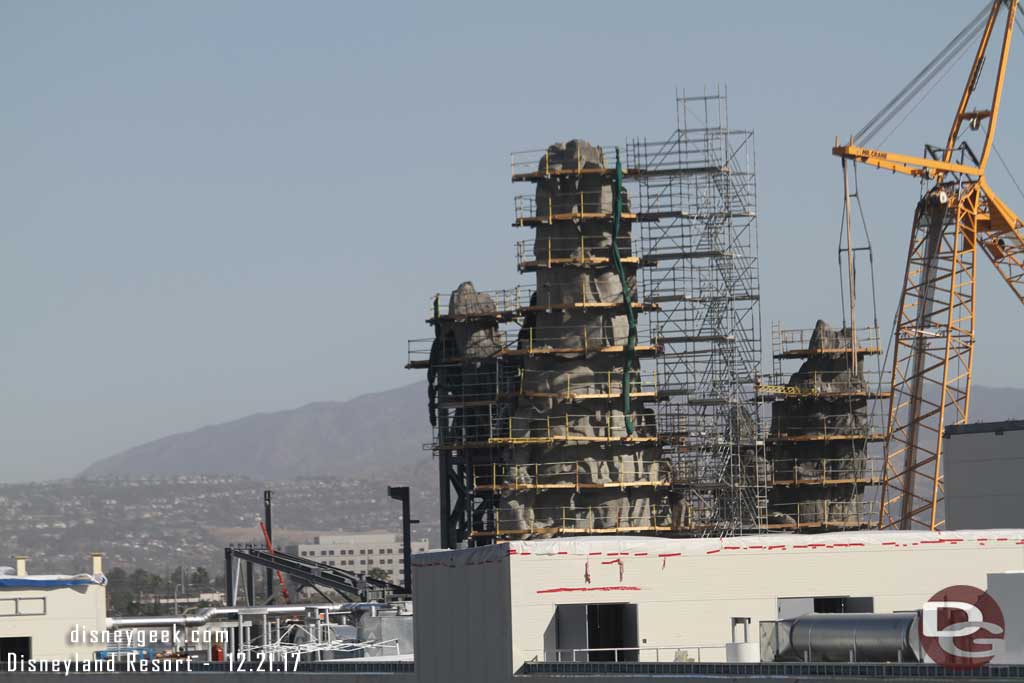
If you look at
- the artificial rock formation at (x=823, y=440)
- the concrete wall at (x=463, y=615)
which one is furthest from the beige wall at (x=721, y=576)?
the artificial rock formation at (x=823, y=440)

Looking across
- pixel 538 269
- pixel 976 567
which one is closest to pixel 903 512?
pixel 538 269

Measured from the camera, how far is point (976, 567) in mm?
52125

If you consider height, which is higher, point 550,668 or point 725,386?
point 725,386

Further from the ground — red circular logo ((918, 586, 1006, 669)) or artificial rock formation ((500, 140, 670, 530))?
artificial rock formation ((500, 140, 670, 530))

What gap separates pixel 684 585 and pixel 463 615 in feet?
19.9

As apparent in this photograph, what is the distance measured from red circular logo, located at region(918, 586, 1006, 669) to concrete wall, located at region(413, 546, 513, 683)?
1298 cm

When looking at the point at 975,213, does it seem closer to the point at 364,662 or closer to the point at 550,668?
the point at 364,662

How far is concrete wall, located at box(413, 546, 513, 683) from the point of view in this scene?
50.9m

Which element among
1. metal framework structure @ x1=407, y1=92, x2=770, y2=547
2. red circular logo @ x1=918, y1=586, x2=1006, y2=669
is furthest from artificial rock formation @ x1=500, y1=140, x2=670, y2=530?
red circular logo @ x1=918, y1=586, x2=1006, y2=669

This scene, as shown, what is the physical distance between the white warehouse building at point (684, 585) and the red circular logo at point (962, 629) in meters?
9.96

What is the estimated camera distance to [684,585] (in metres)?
51.2

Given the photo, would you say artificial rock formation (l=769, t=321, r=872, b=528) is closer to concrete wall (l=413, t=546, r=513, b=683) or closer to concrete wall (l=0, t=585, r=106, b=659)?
concrete wall (l=0, t=585, r=106, b=659)

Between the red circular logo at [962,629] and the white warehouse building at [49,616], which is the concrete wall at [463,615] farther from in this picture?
the white warehouse building at [49,616]

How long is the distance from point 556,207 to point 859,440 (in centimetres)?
2266
